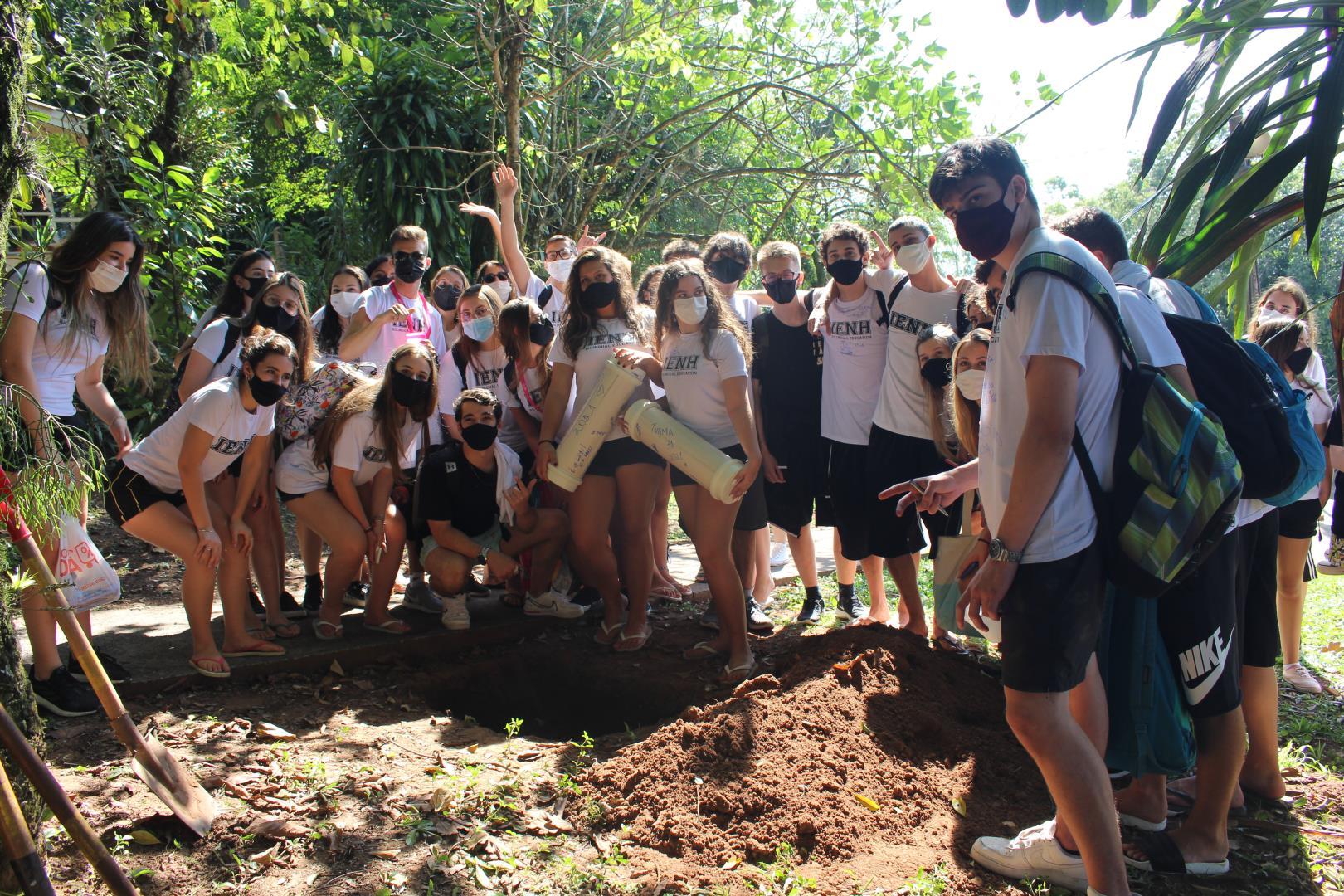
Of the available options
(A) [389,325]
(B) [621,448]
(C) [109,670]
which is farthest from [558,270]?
(C) [109,670]

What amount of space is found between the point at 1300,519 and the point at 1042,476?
3201 mm

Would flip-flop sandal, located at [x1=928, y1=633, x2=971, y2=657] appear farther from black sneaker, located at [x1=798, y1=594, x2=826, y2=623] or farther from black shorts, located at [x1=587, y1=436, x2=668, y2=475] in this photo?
black shorts, located at [x1=587, y1=436, x2=668, y2=475]

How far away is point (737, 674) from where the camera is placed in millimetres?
4867

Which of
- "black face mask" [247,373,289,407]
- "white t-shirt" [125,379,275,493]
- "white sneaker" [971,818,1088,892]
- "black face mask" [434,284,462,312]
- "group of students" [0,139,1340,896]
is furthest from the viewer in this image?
"black face mask" [434,284,462,312]

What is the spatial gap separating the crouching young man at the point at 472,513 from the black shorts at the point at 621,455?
53 centimetres

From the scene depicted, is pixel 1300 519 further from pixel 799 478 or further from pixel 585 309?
pixel 585 309

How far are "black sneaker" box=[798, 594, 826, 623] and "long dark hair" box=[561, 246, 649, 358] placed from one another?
6.37 feet

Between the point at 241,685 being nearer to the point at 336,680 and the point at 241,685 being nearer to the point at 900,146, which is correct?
the point at 336,680

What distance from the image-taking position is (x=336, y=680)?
4.99 meters

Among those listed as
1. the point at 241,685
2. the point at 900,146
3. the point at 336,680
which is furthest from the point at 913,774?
the point at 900,146

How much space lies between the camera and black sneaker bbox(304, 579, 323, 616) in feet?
19.4

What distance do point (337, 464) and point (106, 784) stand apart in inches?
78.5

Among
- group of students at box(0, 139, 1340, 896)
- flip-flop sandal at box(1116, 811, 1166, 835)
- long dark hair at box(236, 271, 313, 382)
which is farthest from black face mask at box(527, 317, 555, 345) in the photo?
flip-flop sandal at box(1116, 811, 1166, 835)

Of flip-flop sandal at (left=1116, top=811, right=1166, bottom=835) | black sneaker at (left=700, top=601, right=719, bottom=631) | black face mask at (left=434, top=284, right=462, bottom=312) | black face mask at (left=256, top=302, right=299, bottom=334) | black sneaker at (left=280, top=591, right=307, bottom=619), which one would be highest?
black face mask at (left=434, top=284, right=462, bottom=312)
